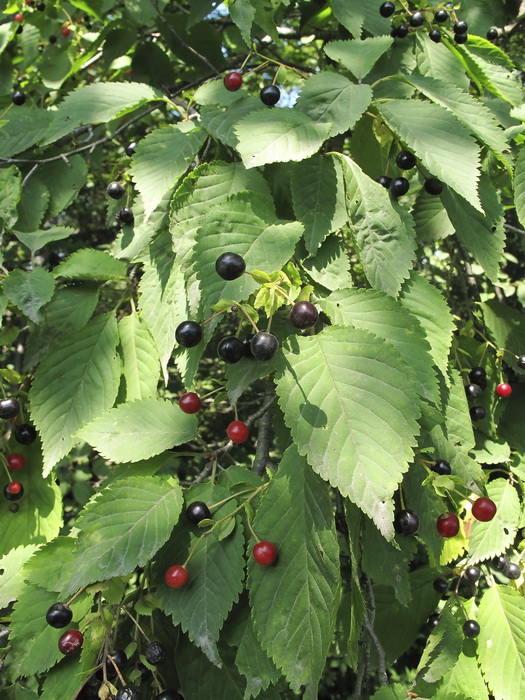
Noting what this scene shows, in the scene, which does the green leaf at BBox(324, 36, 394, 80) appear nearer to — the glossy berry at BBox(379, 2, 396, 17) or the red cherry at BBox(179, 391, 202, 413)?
the glossy berry at BBox(379, 2, 396, 17)

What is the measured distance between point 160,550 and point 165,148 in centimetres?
115

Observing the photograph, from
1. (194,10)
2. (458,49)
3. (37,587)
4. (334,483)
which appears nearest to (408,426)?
(334,483)

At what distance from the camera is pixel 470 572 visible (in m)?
2.01

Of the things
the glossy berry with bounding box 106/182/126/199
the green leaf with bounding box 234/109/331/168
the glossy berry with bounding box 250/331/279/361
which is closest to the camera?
the glossy berry with bounding box 250/331/279/361

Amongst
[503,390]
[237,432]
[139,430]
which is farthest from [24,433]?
[503,390]

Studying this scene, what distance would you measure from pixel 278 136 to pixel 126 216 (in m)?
0.90

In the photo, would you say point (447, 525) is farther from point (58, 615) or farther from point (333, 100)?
point (333, 100)

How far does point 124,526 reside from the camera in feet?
4.44

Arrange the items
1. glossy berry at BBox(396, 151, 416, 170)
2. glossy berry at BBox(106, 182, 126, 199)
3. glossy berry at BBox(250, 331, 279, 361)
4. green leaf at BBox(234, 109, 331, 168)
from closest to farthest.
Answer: glossy berry at BBox(250, 331, 279, 361) → green leaf at BBox(234, 109, 331, 168) → glossy berry at BBox(396, 151, 416, 170) → glossy berry at BBox(106, 182, 126, 199)

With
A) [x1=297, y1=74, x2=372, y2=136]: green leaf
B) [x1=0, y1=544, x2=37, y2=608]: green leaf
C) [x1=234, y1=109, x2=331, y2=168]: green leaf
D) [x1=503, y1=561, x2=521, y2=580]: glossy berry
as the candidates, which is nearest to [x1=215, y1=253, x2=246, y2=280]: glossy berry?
[x1=234, y1=109, x2=331, y2=168]: green leaf

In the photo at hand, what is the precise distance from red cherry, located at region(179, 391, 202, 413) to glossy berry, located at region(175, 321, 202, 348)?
0.86 ft

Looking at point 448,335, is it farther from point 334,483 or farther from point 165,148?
point 165,148

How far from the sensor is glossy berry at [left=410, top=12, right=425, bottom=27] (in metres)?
1.99

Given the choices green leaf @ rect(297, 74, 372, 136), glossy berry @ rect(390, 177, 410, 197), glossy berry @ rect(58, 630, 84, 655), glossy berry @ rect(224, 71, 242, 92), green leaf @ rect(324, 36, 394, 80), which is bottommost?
glossy berry @ rect(58, 630, 84, 655)
